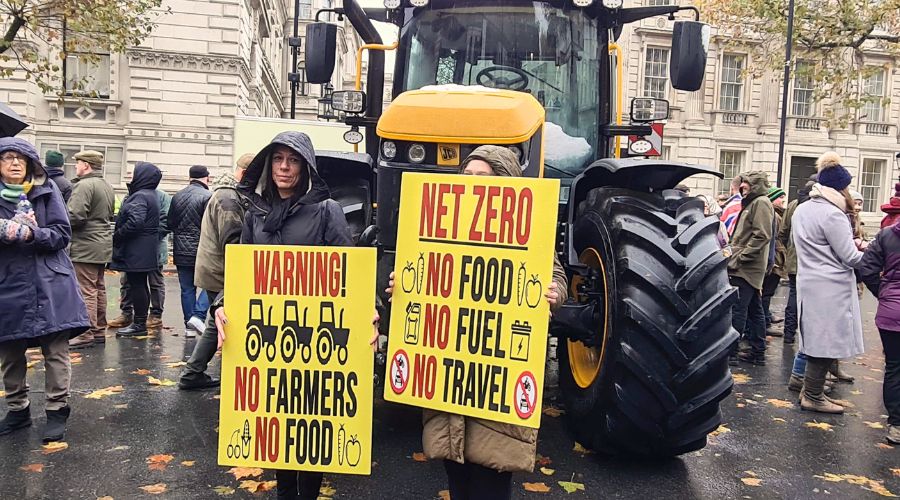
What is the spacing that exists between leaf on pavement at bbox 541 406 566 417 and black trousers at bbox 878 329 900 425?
8.21 feet

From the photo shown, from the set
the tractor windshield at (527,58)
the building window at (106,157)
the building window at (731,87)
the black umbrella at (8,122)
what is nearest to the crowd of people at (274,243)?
the black umbrella at (8,122)

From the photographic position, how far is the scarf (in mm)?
4643

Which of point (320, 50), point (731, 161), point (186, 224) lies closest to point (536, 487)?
point (320, 50)

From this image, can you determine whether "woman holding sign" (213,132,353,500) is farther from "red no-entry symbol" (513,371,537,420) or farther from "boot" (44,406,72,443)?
"boot" (44,406,72,443)

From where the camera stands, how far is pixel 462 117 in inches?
157

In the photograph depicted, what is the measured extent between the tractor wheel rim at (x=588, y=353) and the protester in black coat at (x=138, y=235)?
5742mm

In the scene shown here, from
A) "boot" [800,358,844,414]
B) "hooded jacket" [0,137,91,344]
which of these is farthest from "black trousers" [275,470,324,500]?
"boot" [800,358,844,414]

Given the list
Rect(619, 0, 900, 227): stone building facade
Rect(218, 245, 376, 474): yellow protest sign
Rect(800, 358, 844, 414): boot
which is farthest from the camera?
Rect(619, 0, 900, 227): stone building facade

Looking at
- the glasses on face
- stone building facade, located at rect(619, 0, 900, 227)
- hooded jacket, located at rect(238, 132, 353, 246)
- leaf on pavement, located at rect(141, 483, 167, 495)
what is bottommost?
leaf on pavement, located at rect(141, 483, 167, 495)

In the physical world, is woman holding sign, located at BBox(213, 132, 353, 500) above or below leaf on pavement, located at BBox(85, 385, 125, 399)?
above

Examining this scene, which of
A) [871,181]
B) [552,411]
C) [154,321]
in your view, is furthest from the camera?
[871,181]

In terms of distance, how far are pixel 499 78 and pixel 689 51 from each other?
1.37 m

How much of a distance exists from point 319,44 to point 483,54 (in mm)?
1330

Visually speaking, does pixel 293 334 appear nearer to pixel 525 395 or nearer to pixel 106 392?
pixel 525 395
